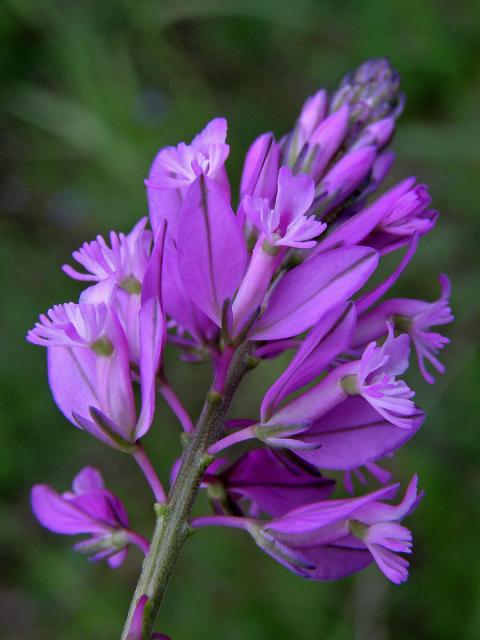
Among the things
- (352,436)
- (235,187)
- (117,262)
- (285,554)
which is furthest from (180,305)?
(235,187)

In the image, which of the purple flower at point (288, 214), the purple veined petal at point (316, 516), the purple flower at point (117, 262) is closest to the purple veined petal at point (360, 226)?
the purple flower at point (288, 214)

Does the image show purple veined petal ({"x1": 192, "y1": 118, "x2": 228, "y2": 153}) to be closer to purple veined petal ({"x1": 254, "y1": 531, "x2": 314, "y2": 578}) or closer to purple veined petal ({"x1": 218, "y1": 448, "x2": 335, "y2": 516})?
purple veined petal ({"x1": 218, "y1": 448, "x2": 335, "y2": 516})

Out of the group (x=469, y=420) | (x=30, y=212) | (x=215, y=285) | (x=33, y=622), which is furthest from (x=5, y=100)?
(x=215, y=285)

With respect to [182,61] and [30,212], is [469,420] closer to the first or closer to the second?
[182,61]

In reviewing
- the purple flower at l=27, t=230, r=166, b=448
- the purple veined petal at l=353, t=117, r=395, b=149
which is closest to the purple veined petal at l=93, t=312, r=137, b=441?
the purple flower at l=27, t=230, r=166, b=448

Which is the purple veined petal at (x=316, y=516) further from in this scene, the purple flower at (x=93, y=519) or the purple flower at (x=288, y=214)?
the purple flower at (x=288, y=214)

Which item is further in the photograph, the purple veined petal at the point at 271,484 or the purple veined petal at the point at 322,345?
the purple veined petal at the point at 271,484

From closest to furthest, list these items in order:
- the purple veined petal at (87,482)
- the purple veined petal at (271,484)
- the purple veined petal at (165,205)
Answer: the purple veined petal at (271,484) < the purple veined petal at (165,205) < the purple veined petal at (87,482)

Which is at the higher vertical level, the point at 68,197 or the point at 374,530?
the point at 68,197
